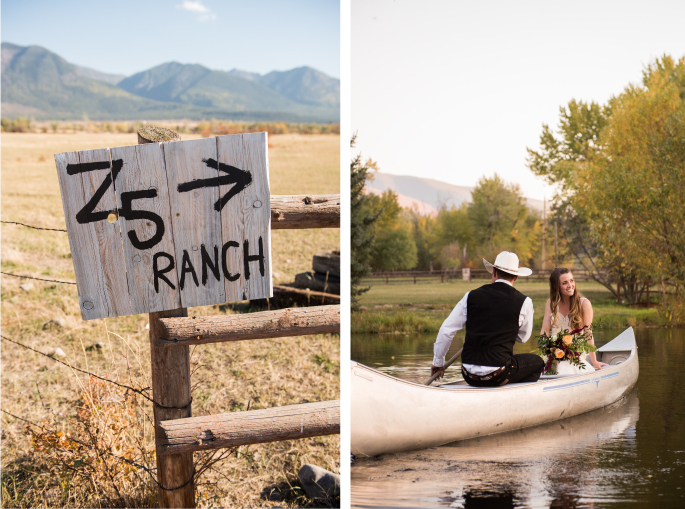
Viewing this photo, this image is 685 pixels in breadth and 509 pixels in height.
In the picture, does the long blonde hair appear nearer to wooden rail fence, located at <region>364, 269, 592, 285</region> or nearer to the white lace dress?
the white lace dress

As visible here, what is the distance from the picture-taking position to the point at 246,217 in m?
1.93

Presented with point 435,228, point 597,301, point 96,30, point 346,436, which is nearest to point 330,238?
point 346,436

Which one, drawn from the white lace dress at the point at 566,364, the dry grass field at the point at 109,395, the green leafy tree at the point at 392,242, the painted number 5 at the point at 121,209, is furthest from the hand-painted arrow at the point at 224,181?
the green leafy tree at the point at 392,242

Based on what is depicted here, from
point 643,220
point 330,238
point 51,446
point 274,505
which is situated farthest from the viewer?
point 643,220

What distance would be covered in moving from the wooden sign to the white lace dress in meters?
3.91

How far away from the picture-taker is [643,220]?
11.2 m

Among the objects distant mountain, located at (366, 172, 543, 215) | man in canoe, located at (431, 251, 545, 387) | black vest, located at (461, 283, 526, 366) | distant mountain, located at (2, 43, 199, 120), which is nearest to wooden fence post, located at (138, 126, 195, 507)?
man in canoe, located at (431, 251, 545, 387)

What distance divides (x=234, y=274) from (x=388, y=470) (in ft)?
10.1

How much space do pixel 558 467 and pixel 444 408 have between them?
38.6 inches

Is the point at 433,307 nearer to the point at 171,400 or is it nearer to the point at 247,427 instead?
the point at 247,427

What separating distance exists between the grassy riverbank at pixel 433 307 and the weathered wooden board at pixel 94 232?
10.6 m

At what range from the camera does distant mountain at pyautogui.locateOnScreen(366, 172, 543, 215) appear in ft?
63.3

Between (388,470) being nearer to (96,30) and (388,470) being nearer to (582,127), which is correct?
(582,127)

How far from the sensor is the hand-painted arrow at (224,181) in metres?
1.88
